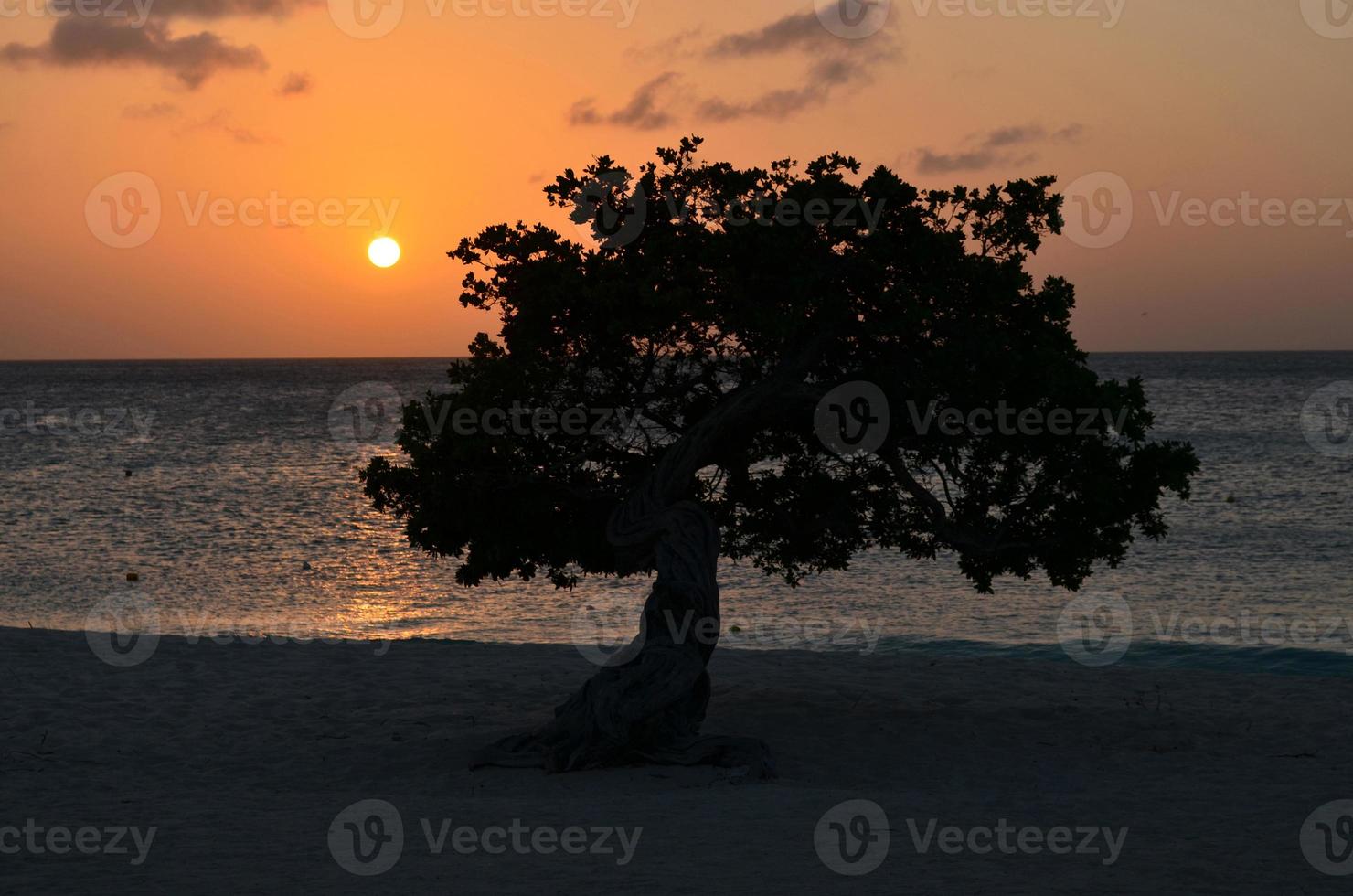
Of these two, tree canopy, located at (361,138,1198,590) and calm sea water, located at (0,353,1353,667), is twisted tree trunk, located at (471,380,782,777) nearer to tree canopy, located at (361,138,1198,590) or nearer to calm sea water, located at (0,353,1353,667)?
tree canopy, located at (361,138,1198,590)

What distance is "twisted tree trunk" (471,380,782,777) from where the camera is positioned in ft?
50.9

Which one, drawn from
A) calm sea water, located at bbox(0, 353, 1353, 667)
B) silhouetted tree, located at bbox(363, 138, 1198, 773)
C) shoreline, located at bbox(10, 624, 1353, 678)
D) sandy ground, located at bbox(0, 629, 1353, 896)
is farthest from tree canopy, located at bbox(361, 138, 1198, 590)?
calm sea water, located at bbox(0, 353, 1353, 667)

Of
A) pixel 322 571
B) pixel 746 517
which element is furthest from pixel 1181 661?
pixel 322 571

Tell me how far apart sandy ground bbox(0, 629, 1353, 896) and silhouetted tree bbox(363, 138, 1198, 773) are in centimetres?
196

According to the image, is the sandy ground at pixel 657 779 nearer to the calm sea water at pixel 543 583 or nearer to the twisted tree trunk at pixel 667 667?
the twisted tree trunk at pixel 667 667

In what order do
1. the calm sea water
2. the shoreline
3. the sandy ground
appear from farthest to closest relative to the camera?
1. the calm sea water
2. the shoreline
3. the sandy ground

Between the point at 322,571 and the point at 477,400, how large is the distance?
25.4 metres

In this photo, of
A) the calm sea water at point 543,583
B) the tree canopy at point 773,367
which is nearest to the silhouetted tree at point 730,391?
the tree canopy at point 773,367

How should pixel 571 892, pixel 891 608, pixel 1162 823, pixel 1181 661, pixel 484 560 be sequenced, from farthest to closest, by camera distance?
pixel 891 608 → pixel 1181 661 → pixel 484 560 → pixel 1162 823 → pixel 571 892

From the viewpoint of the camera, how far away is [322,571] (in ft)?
129

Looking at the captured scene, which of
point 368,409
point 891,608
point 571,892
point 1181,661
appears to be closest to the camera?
point 571,892

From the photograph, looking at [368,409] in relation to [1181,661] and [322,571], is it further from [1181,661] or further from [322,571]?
[1181,661]

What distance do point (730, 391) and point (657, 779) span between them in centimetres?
507

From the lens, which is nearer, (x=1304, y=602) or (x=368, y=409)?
(x=1304, y=602)
